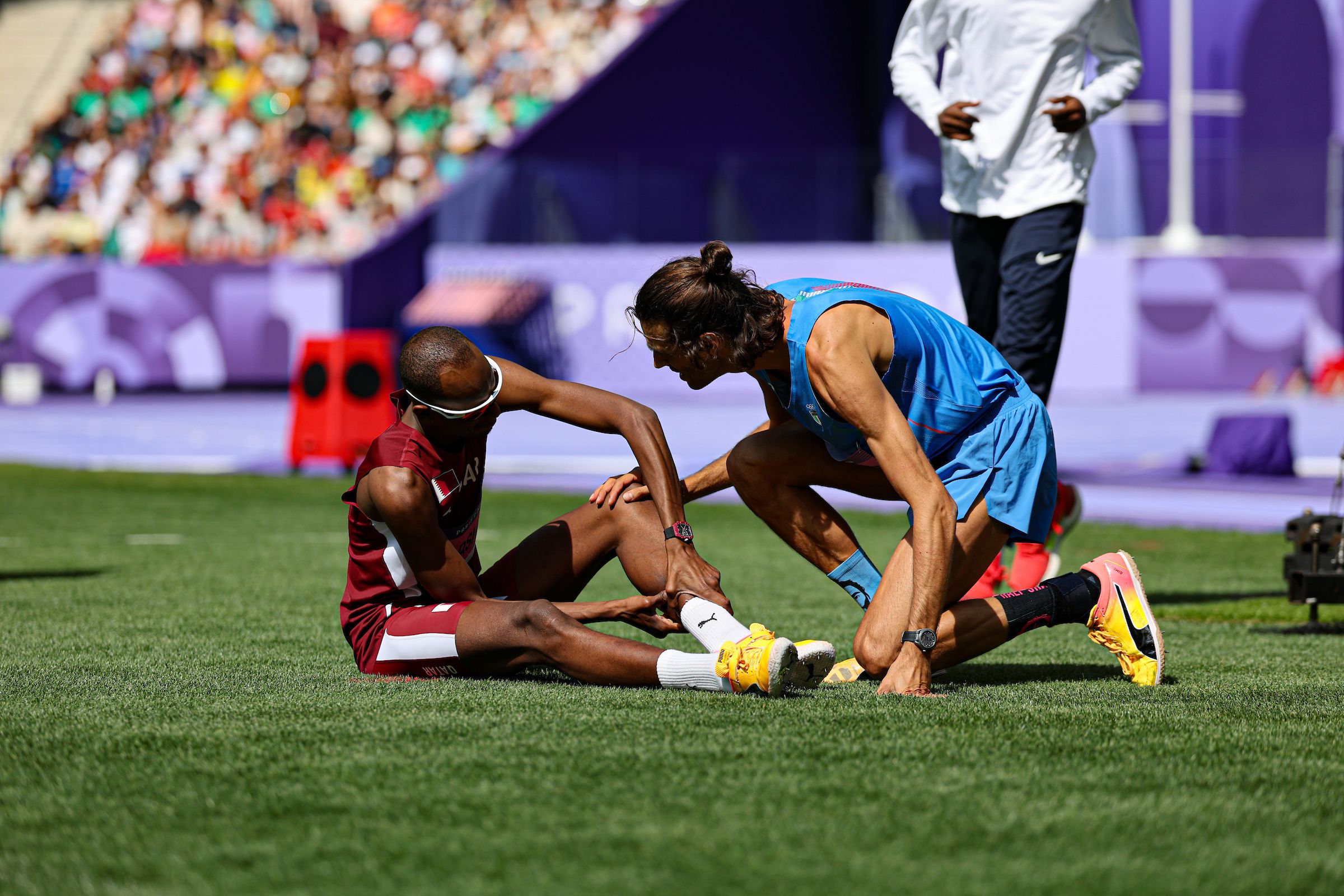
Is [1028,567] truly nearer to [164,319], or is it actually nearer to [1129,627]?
[1129,627]

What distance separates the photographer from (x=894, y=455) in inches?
143

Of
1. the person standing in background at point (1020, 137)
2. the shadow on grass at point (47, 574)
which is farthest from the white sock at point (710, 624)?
the shadow on grass at point (47, 574)

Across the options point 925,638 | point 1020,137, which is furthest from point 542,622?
point 1020,137

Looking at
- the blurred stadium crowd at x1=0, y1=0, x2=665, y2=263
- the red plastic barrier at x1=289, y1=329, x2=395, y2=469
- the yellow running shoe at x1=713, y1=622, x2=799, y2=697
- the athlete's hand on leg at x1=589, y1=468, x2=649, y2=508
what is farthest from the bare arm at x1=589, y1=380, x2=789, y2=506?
the blurred stadium crowd at x1=0, y1=0, x2=665, y2=263

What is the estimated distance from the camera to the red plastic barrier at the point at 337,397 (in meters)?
12.4

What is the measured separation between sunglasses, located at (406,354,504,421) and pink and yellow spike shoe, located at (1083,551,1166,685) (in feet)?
5.02

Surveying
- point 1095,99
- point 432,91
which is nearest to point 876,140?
point 432,91

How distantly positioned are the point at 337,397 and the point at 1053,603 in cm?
901

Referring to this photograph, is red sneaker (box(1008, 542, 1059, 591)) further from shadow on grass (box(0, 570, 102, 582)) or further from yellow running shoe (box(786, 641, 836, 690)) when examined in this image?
shadow on grass (box(0, 570, 102, 582))

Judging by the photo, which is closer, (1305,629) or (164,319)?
(1305,629)

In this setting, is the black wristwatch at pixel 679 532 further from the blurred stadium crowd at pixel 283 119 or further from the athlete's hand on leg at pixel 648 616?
the blurred stadium crowd at pixel 283 119

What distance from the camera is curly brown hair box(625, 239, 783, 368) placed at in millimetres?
3627

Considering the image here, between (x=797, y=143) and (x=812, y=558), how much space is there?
21.3m

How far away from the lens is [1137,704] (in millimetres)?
3697
